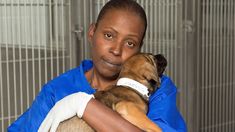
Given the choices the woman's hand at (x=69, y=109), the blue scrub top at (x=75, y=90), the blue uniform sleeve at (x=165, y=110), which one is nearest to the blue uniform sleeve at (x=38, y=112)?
the blue scrub top at (x=75, y=90)

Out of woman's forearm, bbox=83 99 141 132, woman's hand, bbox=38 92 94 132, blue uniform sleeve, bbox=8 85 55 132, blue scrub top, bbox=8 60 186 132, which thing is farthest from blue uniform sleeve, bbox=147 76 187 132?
blue uniform sleeve, bbox=8 85 55 132

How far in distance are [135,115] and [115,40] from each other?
1.12 ft

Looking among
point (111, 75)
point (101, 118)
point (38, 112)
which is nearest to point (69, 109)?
point (101, 118)

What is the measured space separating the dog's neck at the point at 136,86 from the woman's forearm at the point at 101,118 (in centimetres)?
18

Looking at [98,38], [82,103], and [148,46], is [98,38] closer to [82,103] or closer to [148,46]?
[82,103]

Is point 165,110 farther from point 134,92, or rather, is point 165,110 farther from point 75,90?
point 75,90

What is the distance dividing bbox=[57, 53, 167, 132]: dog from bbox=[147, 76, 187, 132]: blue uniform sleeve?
0.03 m

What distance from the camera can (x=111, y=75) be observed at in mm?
2064

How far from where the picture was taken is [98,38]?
80.2 inches

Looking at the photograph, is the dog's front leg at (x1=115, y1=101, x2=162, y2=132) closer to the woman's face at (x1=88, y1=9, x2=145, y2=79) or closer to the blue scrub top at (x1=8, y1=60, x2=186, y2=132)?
the blue scrub top at (x1=8, y1=60, x2=186, y2=132)

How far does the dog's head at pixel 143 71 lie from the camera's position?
1952 mm

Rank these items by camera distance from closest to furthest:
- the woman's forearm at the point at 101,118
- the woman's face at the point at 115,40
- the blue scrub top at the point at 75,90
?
the woman's forearm at the point at 101,118
the blue scrub top at the point at 75,90
the woman's face at the point at 115,40

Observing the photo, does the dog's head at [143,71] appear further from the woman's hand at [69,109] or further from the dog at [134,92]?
the woman's hand at [69,109]

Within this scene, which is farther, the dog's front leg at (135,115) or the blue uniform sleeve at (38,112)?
the blue uniform sleeve at (38,112)
